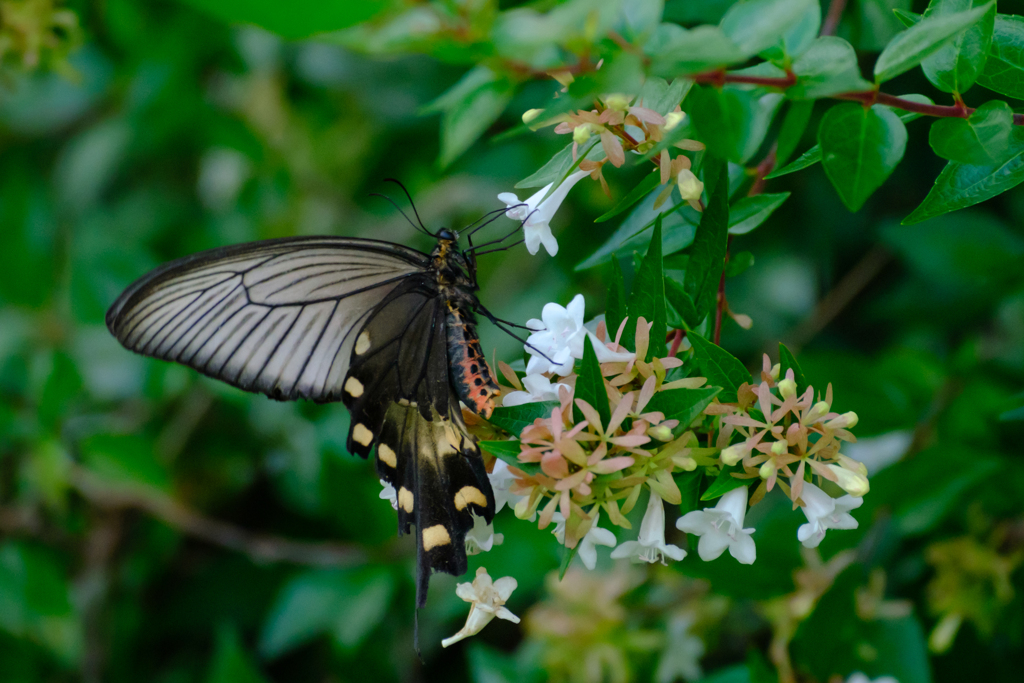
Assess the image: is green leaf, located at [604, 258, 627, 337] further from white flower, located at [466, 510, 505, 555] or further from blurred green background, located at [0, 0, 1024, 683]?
blurred green background, located at [0, 0, 1024, 683]

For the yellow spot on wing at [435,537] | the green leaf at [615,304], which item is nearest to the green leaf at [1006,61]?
the green leaf at [615,304]

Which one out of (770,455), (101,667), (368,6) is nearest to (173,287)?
(368,6)

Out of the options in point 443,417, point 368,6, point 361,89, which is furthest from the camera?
point 361,89

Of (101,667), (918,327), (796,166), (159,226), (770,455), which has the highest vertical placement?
(796,166)

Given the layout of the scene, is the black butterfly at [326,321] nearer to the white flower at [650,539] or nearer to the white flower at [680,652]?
the white flower at [650,539]

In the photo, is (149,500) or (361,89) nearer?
(149,500)

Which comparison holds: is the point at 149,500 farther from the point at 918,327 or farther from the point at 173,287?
the point at 918,327

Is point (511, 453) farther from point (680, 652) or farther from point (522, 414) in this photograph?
point (680, 652)
